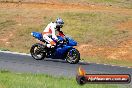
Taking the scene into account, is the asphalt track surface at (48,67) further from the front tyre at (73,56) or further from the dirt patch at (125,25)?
the dirt patch at (125,25)

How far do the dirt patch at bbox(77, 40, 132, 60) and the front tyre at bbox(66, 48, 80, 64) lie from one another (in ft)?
18.7

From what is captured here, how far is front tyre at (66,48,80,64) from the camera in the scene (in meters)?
19.8

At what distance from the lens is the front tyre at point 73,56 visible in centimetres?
1978

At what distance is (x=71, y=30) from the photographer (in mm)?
31172

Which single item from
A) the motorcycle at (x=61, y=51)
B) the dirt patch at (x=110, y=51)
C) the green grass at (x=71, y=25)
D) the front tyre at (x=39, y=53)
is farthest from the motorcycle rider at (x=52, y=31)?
the green grass at (x=71, y=25)

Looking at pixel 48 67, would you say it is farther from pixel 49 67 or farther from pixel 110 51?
pixel 110 51

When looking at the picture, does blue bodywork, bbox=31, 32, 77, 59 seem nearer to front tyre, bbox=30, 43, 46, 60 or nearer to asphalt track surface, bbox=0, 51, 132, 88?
asphalt track surface, bbox=0, 51, 132, 88

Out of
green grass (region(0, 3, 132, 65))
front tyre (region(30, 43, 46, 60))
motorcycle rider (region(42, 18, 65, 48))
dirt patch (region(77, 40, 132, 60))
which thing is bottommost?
dirt patch (region(77, 40, 132, 60))

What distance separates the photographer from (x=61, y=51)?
802 inches

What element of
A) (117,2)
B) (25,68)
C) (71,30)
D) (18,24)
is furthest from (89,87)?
(117,2)

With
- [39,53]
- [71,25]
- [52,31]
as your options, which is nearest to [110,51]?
[71,25]

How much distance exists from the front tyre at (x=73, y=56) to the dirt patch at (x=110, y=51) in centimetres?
569

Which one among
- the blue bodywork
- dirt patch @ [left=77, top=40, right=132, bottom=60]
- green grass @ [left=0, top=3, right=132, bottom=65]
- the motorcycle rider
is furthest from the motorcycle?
green grass @ [left=0, top=3, right=132, bottom=65]

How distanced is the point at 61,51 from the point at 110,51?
6625 mm
